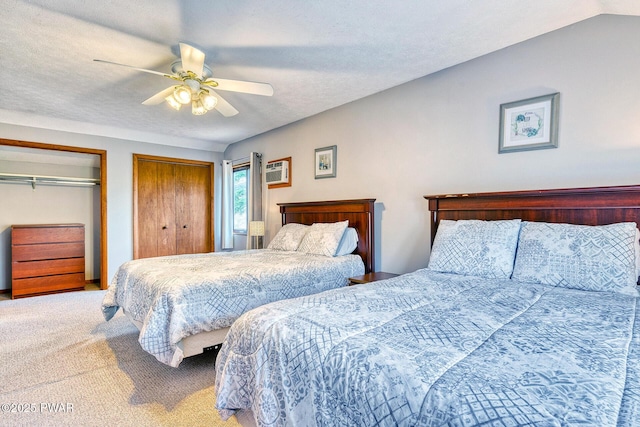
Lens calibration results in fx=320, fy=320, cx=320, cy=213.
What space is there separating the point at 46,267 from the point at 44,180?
4.34 ft

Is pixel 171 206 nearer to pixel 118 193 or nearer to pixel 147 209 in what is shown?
pixel 147 209

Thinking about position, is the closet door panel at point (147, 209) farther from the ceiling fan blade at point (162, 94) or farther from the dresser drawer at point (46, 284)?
the ceiling fan blade at point (162, 94)

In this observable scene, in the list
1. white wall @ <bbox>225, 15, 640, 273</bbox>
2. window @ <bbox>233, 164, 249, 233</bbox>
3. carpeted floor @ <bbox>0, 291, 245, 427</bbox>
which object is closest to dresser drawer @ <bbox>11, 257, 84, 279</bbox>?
carpeted floor @ <bbox>0, 291, 245, 427</bbox>

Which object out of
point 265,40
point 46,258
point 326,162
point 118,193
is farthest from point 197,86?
point 46,258

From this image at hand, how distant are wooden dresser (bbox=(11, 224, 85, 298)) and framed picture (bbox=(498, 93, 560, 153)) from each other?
5.54 m

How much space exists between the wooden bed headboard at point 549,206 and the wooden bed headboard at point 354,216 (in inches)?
27.8

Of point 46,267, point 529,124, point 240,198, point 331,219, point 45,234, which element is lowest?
point 46,267

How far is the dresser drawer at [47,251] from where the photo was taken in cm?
429

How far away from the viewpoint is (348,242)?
11.2ft

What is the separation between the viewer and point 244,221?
5648 mm

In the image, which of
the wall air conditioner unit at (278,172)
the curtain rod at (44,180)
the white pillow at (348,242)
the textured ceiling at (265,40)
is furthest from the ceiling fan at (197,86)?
the curtain rod at (44,180)

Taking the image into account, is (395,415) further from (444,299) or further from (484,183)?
(484,183)

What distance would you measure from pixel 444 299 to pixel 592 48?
2.03 metres

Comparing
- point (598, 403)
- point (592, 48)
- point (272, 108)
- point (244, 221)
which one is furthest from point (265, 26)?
point (244, 221)
